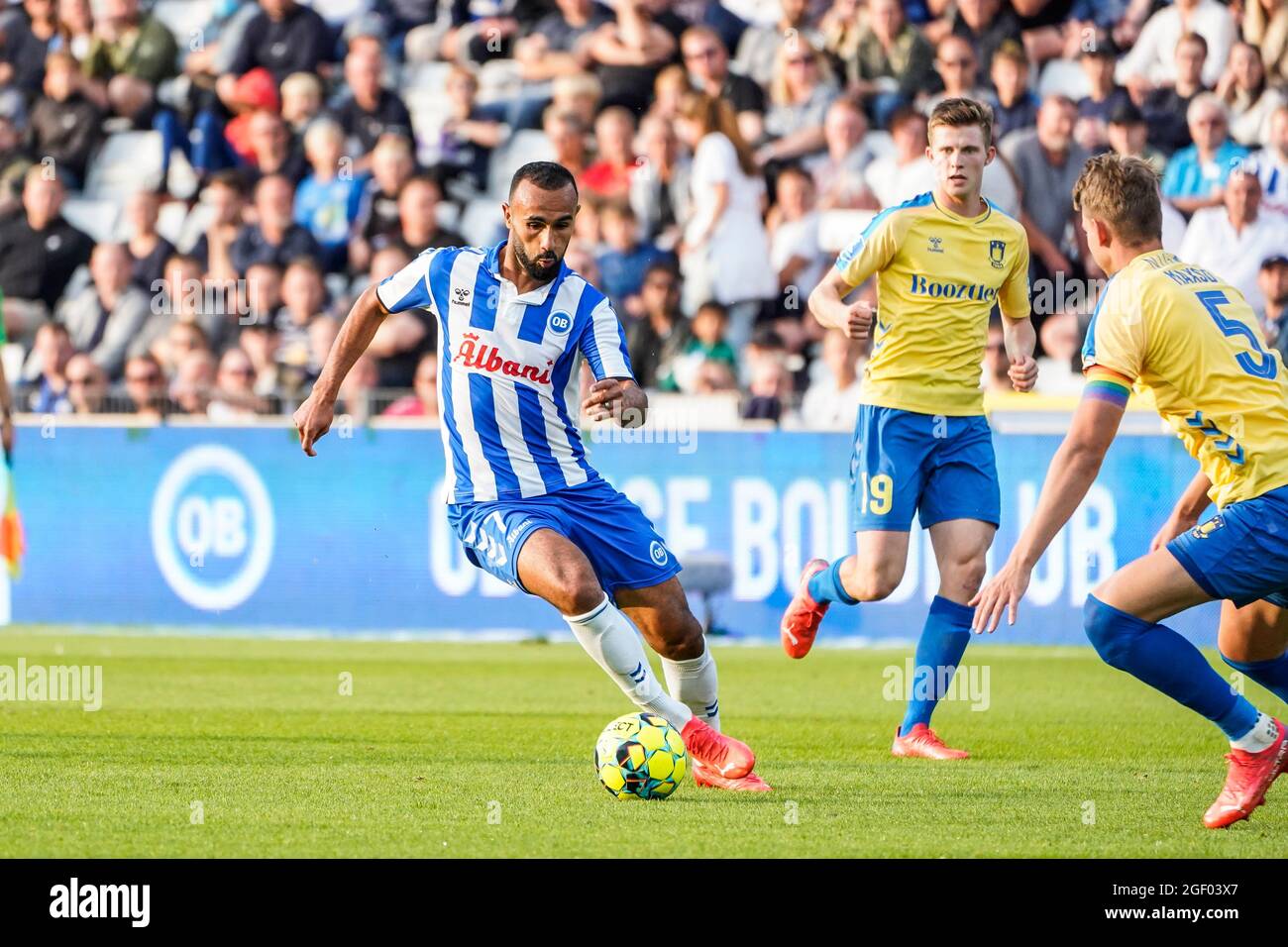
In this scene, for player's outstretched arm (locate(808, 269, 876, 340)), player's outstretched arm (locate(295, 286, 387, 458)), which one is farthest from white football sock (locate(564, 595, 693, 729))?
player's outstretched arm (locate(808, 269, 876, 340))

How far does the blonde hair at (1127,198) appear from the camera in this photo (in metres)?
6.18

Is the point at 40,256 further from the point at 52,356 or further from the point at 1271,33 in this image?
the point at 1271,33

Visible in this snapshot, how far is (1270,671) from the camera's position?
22.2ft

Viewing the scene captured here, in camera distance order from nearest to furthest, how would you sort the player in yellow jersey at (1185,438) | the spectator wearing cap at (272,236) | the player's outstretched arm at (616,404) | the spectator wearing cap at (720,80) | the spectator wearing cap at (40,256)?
the player in yellow jersey at (1185,438), the player's outstretched arm at (616,404), the spectator wearing cap at (720,80), the spectator wearing cap at (272,236), the spectator wearing cap at (40,256)

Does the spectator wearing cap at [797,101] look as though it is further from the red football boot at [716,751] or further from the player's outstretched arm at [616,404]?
the player's outstretched arm at [616,404]

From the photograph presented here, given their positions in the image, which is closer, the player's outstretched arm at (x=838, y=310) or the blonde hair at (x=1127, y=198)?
the blonde hair at (x=1127, y=198)

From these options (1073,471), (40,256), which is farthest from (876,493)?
(40,256)

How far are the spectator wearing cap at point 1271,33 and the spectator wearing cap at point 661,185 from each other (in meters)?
4.66

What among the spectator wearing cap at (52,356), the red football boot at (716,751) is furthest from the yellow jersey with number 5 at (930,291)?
the spectator wearing cap at (52,356)

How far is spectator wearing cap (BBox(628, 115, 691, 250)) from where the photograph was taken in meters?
15.9

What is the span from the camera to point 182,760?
7.79m
